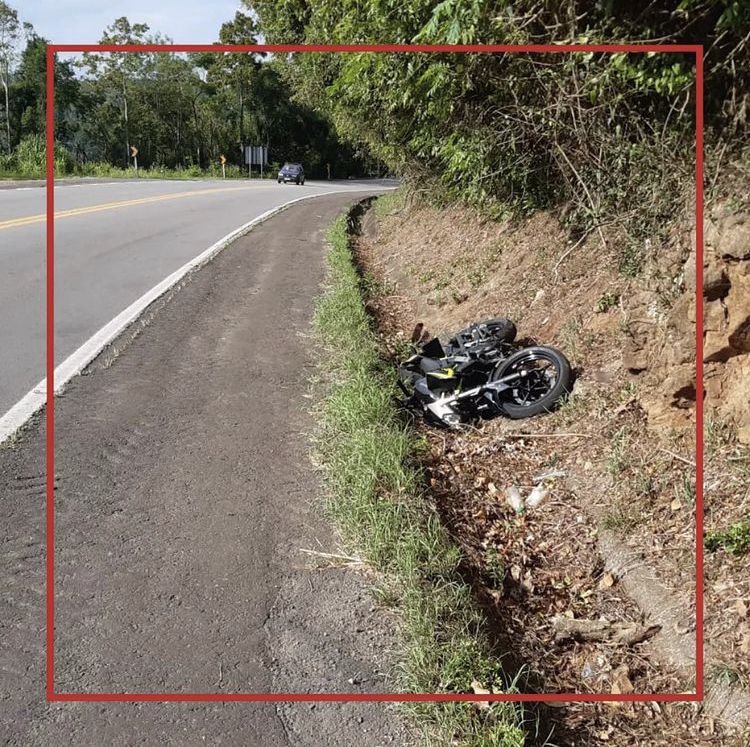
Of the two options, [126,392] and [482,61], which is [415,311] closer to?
Answer: [482,61]

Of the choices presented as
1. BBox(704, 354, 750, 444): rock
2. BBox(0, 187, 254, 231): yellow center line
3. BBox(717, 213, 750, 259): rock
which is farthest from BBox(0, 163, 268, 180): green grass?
BBox(704, 354, 750, 444): rock

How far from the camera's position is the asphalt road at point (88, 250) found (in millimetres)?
7738

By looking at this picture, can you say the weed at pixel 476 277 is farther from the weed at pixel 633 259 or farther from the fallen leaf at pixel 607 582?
the fallen leaf at pixel 607 582

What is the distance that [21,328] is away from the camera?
8023 mm

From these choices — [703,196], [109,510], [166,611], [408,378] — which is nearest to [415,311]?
[408,378]

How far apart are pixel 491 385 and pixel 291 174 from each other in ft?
109

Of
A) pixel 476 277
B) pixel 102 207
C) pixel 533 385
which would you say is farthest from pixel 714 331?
pixel 102 207

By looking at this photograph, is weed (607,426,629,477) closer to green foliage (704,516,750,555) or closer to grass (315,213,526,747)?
green foliage (704,516,750,555)

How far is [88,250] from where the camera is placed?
13.2 m

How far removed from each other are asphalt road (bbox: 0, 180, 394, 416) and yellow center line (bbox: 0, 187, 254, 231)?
28 mm

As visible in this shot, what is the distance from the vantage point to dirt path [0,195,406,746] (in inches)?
118

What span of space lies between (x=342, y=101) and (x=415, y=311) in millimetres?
6769

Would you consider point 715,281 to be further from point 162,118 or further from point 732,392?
point 162,118

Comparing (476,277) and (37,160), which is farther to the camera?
(37,160)
